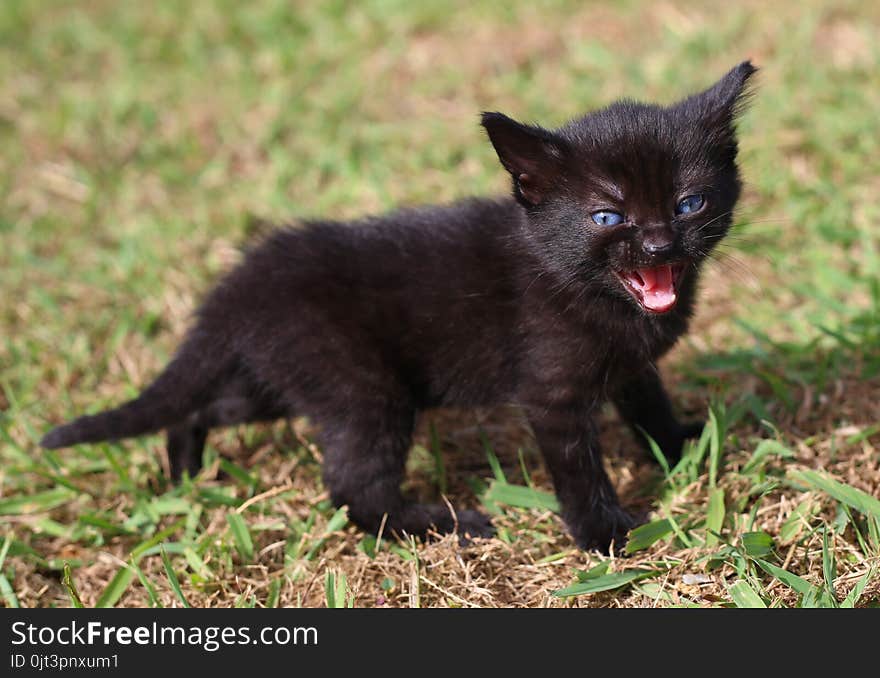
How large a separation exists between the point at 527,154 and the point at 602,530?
1.31 metres

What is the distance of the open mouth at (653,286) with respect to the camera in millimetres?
3076

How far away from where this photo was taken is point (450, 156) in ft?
19.3

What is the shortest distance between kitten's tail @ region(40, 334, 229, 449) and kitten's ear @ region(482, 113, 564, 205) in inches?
51.2

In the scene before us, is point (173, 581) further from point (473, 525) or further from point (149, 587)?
point (473, 525)

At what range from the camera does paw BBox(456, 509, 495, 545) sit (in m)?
3.53

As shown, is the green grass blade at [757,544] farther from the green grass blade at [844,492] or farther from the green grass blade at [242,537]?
the green grass blade at [242,537]

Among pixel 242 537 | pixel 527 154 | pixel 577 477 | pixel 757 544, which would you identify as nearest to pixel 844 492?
pixel 757 544

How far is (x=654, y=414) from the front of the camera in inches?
148

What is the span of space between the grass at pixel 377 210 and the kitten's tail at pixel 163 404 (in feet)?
1.18

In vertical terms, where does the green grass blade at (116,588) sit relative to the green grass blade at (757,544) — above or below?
below

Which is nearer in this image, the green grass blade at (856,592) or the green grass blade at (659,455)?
the green grass blade at (856,592)

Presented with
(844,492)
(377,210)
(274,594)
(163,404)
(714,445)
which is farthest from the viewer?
(377,210)

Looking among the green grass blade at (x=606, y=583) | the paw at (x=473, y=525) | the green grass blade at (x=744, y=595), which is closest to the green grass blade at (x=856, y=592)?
the green grass blade at (x=744, y=595)
